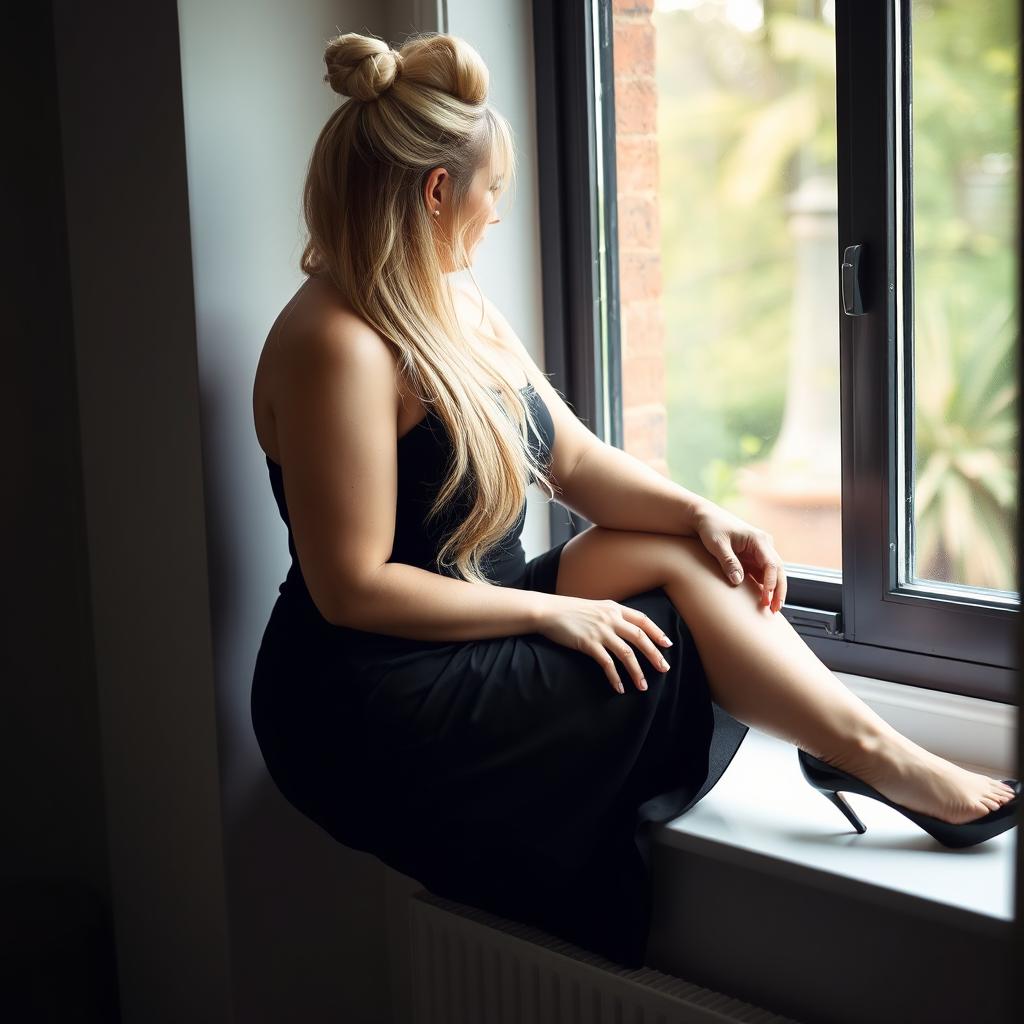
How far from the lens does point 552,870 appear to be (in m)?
1.43

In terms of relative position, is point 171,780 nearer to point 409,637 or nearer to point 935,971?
point 409,637

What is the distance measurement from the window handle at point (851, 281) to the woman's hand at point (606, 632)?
542mm

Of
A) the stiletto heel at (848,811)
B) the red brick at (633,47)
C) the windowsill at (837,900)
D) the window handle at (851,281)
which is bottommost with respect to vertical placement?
the windowsill at (837,900)

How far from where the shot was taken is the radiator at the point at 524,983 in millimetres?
1439

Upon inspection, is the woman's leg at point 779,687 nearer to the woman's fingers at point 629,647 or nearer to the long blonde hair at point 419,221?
the woman's fingers at point 629,647

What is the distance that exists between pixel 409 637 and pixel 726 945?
0.55 metres

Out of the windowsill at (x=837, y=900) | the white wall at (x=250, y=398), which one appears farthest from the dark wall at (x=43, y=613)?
the windowsill at (x=837, y=900)

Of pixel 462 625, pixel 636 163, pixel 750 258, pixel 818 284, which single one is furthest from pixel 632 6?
pixel 462 625

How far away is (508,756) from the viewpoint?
4.66 feet

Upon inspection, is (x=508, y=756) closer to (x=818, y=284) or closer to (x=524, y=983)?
(x=524, y=983)

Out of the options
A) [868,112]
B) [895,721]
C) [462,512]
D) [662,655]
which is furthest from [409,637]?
[868,112]

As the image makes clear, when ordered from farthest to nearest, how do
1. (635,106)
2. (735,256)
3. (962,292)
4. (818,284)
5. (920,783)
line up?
(635,106), (735,256), (818,284), (962,292), (920,783)

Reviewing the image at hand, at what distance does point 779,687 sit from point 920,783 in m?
0.19

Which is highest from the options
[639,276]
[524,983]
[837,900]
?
[639,276]
